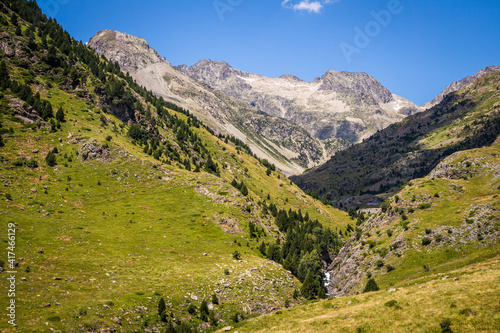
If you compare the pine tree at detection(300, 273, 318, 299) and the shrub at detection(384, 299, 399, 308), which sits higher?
the shrub at detection(384, 299, 399, 308)

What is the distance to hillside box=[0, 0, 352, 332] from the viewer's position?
43375 mm

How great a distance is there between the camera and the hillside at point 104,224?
43.4m

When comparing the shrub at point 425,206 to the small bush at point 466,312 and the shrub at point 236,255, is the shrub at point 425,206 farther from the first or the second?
the small bush at point 466,312

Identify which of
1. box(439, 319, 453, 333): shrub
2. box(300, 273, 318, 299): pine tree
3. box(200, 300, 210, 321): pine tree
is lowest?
box(300, 273, 318, 299): pine tree

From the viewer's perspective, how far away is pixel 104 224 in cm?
7162

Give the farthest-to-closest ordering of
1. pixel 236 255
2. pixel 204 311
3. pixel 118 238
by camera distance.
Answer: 1. pixel 236 255
2. pixel 118 238
3. pixel 204 311

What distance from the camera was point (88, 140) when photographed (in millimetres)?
100750

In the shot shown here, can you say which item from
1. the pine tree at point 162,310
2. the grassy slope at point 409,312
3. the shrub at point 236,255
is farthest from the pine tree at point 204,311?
the shrub at point 236,255

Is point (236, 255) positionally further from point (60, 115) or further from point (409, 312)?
point (60, 115)

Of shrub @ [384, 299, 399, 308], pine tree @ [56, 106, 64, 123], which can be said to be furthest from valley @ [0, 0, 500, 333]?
pine tree @ [56, 106, 64, 123]

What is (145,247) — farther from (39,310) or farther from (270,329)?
(270,329)

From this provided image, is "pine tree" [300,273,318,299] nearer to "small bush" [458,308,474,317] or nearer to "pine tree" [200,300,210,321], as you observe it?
"pine tree" [200,300,210,321]

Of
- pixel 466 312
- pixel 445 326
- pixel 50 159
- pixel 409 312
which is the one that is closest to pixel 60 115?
pixel 50 159

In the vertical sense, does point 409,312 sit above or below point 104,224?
below
